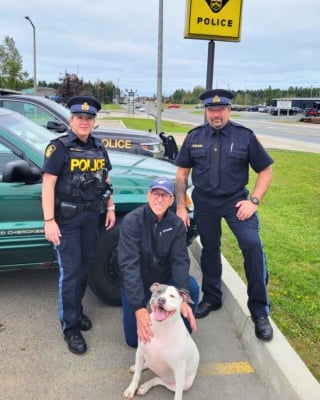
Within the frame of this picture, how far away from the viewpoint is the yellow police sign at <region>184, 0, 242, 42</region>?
4.65m

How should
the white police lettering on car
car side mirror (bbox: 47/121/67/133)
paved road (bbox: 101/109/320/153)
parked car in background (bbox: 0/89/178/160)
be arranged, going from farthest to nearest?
paved road (bbox: 101/109/320/153) < the white police lettering on car < parked car in background (bbox: 0/89/178/160) < car side mirror (bbox: 47/121/67/133)

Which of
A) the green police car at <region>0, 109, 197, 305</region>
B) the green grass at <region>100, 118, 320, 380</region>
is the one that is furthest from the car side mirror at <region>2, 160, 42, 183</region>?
the green grass at <region>100, 118, 320, 380</region>

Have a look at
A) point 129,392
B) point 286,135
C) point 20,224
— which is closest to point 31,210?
point 20,224

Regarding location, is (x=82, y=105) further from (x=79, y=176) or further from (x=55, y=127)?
(x=55, y=127)

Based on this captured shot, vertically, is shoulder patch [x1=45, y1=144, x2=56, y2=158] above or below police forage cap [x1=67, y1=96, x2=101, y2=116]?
below

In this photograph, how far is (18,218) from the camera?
11.0 feet

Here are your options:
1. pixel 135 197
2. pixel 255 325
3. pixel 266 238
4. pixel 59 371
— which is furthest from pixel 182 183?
pixel 266 238

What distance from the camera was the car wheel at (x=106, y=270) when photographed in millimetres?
3447

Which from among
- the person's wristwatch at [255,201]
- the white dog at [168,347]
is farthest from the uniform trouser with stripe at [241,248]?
the white dog at [168,347]

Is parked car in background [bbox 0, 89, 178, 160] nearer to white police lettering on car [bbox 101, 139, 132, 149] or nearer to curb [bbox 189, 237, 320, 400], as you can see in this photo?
white police lettering on car [bbox 101, 139, 132, 149]

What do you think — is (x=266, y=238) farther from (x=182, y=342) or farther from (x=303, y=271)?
(x=182, y=342)

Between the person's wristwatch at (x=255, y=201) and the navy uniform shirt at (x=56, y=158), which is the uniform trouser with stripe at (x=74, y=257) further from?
the person's wristwatch at (x=255, y=201)

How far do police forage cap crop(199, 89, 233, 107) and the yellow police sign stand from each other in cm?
190

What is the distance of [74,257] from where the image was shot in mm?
2967
